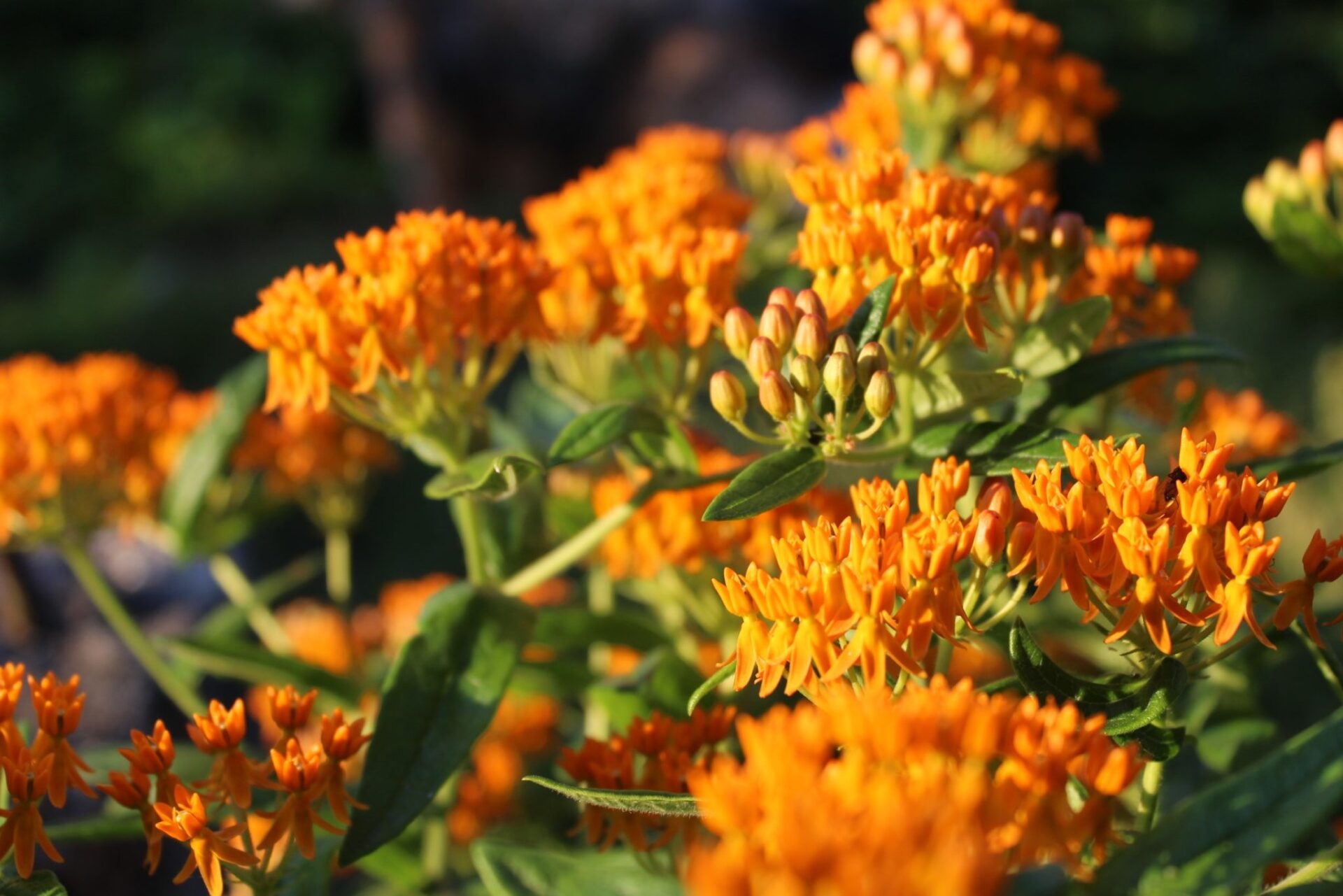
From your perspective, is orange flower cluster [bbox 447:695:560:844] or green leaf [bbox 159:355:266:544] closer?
green leaf [bbox 159:355:266:544]

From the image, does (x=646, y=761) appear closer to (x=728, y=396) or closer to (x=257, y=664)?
(x=728, y=396)

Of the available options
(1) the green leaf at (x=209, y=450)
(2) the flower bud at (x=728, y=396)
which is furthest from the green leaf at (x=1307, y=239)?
(1) the green leaf at (x=209, y=450)

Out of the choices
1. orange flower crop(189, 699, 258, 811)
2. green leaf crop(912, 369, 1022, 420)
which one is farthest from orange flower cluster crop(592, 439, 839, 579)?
orange flower crop(189, 699, 258, 811)

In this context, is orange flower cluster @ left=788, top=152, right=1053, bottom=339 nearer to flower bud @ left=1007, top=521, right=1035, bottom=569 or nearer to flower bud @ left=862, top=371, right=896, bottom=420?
flower bud @ left=862, top=371, right=896, bottom=420

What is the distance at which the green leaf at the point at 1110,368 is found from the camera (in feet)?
4.20

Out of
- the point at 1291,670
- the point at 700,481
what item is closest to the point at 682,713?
the point at 700,481

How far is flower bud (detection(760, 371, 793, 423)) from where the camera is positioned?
114 centimetres

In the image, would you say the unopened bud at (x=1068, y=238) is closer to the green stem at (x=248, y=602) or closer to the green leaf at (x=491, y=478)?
the green leaf at (x=491, y=478)

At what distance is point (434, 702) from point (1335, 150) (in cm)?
124

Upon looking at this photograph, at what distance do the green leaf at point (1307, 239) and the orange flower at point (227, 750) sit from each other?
4.11 ft

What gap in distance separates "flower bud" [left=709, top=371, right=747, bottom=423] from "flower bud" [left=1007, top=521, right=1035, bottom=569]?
31cm

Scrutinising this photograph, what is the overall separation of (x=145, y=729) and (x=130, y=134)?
44.1ft

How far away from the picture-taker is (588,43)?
9.98 meters

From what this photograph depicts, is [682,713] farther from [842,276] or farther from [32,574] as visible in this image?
[32,574]
